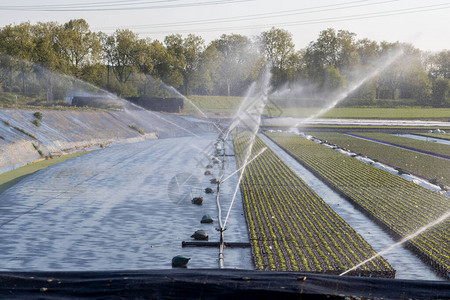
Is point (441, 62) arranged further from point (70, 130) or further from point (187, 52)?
point (70, 130)

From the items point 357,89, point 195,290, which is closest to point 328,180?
point 195,290

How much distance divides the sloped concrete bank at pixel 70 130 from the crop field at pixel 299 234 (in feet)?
51.2

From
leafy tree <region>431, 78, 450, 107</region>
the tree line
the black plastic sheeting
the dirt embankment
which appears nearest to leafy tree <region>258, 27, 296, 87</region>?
the tree line

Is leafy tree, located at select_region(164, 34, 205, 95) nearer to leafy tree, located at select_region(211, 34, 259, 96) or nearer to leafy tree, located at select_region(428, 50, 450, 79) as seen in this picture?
leafy tree, located at select_region(211, 34, 259, 96)

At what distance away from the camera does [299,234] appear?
15336 millimetres

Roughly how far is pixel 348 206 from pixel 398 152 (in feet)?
67.0

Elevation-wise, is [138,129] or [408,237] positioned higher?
[138,129]

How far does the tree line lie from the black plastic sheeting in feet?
255

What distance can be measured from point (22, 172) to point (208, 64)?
293 feet

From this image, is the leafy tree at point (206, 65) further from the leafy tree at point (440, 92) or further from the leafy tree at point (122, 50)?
the leafy tree at point (440, 92)

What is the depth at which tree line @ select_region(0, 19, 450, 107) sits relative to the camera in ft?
276

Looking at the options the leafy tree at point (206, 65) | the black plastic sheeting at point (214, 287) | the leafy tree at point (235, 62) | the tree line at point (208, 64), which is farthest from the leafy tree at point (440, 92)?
the black plastic sheeting at point (214, 287)

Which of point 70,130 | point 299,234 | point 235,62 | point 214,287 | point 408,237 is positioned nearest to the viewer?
point 214,287

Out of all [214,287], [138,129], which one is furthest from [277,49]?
[214,287]
